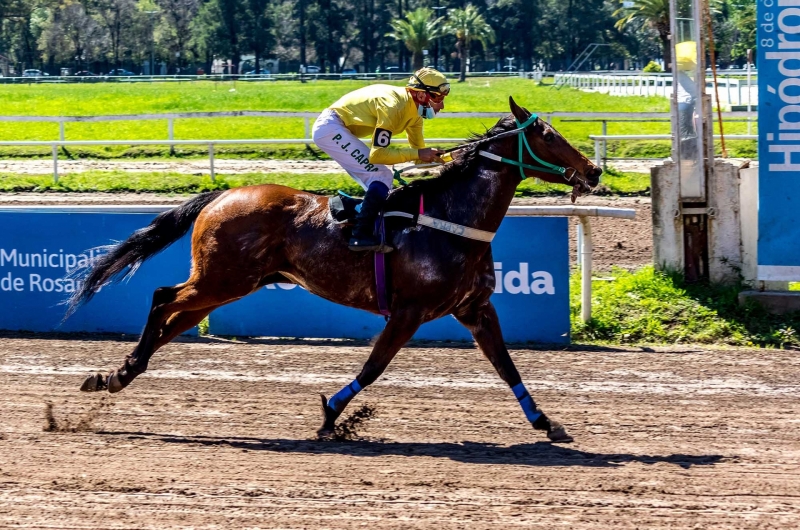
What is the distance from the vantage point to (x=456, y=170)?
6.32m

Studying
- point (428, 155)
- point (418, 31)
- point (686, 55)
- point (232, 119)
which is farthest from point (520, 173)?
point (418, 31)

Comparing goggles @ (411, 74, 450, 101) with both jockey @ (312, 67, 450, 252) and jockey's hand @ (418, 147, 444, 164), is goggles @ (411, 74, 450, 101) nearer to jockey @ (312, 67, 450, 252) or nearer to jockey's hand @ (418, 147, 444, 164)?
jockey @ (312, 67, 450, 252)

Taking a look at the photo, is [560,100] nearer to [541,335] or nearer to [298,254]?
[541,335]

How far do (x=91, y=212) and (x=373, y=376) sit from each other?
4.17 metres

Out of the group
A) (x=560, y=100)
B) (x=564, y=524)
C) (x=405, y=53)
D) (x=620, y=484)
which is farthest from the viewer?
(x=405, y=53)

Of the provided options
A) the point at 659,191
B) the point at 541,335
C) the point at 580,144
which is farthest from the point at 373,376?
the point at 580,144

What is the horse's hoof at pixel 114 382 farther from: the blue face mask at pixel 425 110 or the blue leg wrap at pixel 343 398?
the blue face mask at pixel 425 110

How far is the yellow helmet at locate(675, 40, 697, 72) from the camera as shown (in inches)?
363

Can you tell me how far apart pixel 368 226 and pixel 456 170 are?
0.66 m

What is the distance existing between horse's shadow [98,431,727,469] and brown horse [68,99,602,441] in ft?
0.66

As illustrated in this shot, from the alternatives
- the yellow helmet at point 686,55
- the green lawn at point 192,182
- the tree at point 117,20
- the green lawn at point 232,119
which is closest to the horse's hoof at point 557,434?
the yellow helmet at point 686,55

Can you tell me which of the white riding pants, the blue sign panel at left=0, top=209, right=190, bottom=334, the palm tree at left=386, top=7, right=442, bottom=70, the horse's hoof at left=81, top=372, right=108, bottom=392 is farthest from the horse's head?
the palm tree at left=386, top=7, right=442, bottom=70

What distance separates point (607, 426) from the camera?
631cm

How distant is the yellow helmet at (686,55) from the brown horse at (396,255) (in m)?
3.59
